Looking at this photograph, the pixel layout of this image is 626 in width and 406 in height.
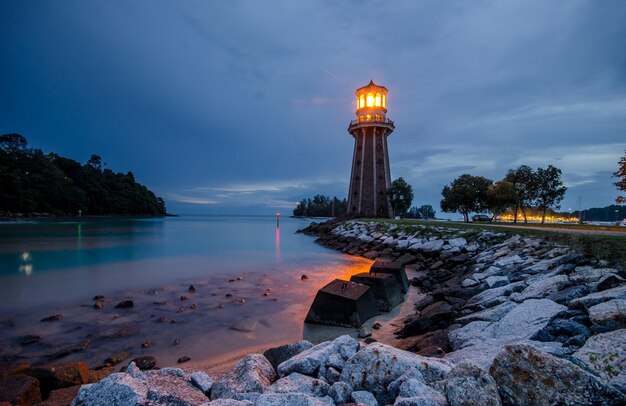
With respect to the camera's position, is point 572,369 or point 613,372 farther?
point 613,372

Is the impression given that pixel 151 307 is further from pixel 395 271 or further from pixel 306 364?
pixel 395 271

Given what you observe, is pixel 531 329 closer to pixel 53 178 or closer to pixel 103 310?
pixel 103 310

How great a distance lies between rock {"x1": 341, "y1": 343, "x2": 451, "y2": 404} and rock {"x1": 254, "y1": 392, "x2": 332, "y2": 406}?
61cm

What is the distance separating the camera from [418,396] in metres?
2.74

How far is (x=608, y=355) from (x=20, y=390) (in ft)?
22.2

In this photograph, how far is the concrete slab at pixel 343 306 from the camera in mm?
7453

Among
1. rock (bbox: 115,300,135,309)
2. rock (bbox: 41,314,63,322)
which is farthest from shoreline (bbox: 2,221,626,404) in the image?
rock (bbox: 41,314,63,322)

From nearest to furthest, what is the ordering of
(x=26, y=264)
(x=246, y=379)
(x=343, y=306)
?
(x=246, y=379), (x=343, y=306), (x=26, y=264)

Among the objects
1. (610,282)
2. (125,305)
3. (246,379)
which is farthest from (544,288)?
(125,305)

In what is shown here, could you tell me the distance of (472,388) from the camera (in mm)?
2617

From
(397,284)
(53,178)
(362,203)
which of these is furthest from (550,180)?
(53,178)

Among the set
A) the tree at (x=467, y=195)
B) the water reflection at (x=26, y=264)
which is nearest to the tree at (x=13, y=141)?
the water reflection at (x=26, y=264)

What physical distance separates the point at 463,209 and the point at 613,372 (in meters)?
45.4

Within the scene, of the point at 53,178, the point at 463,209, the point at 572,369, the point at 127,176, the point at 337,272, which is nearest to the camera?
the point at 572,369
